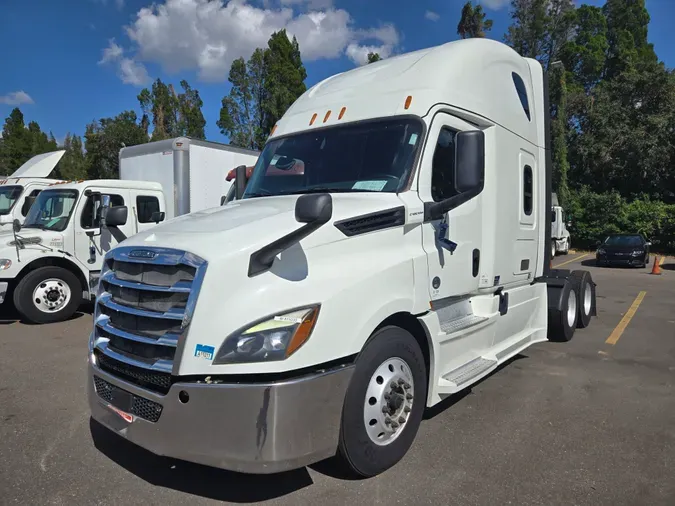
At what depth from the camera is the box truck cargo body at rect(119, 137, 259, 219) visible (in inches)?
390

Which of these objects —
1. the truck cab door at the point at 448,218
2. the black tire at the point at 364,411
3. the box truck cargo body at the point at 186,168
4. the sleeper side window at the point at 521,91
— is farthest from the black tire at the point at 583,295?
the box truck cargo body at the point at 186,168

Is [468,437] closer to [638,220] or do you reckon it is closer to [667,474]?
[667,474]

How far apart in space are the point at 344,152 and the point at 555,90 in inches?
1389

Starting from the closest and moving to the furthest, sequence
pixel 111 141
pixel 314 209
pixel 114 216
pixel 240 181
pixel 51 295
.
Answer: pixel 314 209, pixel 114 216, pixel 240 181, pixel 51 295, pixel 111 141

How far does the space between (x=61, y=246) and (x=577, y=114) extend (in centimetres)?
3743

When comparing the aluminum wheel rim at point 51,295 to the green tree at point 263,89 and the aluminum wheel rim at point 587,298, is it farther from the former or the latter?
the green tree at point 263,89

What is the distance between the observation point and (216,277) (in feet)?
9.18

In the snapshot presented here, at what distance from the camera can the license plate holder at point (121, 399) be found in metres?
3.07

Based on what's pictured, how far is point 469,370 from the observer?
4.32 metres

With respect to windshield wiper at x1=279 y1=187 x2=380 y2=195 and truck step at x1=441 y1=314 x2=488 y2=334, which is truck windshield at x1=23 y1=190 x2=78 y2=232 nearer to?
windshield wiper at x1=279 y1=187 x2=380 y2=195

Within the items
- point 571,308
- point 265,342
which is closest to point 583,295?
point 571,308

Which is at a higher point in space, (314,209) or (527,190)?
(527,190)

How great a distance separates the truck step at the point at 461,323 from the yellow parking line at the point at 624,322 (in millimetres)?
3802

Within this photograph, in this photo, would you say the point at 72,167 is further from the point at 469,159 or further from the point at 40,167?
the point at 469,159
